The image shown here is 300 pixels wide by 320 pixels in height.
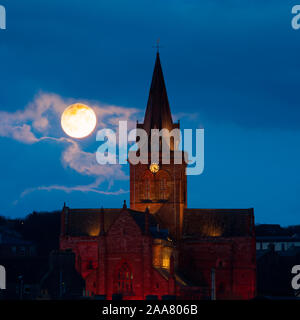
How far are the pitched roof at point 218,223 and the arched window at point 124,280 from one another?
15.5 m

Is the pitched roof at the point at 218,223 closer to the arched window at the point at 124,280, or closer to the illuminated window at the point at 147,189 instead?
the illuminated window at the point at 147,189

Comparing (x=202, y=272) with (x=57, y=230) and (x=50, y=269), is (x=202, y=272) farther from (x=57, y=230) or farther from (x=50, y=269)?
(x=57, y=230)

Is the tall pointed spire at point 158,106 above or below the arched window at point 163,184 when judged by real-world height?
above

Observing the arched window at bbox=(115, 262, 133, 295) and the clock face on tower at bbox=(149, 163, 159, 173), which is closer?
the arched window at bbox=(115, 262, 133, 295)

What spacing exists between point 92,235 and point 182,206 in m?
14.0

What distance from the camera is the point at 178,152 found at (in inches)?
4692

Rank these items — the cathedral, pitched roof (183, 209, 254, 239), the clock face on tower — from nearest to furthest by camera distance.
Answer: the cathedral, pitched roof (183, 209, 254, 239), the clock face on tower

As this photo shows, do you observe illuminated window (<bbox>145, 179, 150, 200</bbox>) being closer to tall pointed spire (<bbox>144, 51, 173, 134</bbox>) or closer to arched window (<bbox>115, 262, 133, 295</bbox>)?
tall pointed spire (<bbox>144, 51, 173, 134</bbox>)

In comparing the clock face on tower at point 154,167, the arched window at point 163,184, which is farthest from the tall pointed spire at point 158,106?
the arched window at point 163,184

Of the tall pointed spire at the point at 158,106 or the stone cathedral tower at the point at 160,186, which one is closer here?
the stone cathedral tower at the point at 160,186

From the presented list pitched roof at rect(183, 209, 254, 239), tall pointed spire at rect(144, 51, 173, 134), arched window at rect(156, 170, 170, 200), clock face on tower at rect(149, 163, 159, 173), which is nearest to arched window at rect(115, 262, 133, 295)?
pitched roof at rect(183, 209, 254, 239)

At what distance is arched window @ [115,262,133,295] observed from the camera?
10325 cm

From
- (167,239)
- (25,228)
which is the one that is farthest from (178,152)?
(25,228)

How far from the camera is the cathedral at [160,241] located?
103562 mm
